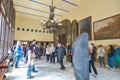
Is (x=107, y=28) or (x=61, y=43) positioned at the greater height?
(x=107, y=28)

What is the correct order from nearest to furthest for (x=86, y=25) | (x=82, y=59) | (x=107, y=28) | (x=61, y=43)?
(x=82, y=59) → (x=61, y=43) → (x=107, y=28) → (x=86, y=25)

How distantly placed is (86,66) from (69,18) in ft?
47.3

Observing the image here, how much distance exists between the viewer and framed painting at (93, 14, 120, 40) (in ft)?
27.7

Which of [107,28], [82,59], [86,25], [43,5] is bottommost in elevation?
[82,59]

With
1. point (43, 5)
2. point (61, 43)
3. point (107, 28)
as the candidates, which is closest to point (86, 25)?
point (107, 28)

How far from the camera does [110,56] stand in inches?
297

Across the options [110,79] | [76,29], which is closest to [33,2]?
[76,29]

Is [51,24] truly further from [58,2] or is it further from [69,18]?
[69,18]

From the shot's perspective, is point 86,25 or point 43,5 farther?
point 43,5

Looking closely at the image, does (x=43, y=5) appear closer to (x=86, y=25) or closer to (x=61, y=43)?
(x=86, y=25)

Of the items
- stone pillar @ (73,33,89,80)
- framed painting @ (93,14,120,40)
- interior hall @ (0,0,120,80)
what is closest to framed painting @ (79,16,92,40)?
interior hall @ (0,0,120,80)

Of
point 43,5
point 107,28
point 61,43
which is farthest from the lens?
point 43,5

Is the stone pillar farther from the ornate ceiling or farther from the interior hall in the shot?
the ornate ceiling

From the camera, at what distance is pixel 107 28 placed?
930 cm
